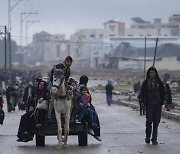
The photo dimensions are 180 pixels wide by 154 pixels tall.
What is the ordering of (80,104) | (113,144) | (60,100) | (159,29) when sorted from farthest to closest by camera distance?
(159,29), (113,144), (80,104), (60,100)

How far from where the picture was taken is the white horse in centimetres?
1470

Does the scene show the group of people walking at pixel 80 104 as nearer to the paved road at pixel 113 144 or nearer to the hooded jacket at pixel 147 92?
the hooded jacket at pixel 147 92

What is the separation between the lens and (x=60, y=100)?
49.0ft

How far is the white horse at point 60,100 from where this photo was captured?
579 inches

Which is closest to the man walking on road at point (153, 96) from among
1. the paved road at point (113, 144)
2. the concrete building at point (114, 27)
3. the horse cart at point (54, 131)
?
the paved road at point (113, 144)

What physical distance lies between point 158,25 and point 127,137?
17824cm

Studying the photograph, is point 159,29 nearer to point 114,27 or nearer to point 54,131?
point 114,27

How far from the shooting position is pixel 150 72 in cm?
1563

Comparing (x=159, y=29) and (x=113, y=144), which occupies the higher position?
(x=159, y=29)

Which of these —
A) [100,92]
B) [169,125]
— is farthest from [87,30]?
[169,125]

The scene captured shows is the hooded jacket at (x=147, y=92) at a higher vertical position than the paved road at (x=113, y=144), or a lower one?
higher

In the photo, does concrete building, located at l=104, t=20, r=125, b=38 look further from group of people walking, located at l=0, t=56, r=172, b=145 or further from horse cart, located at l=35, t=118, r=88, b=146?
horse cart, located at l=35, t=118, r=88, b=146

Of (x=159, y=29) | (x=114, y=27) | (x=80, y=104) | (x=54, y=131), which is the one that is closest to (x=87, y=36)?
(x=114, y=27)

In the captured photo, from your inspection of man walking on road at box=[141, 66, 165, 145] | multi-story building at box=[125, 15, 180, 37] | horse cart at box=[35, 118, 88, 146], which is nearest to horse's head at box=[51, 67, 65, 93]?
horse cart at box=[35, 118, 88, 146]
